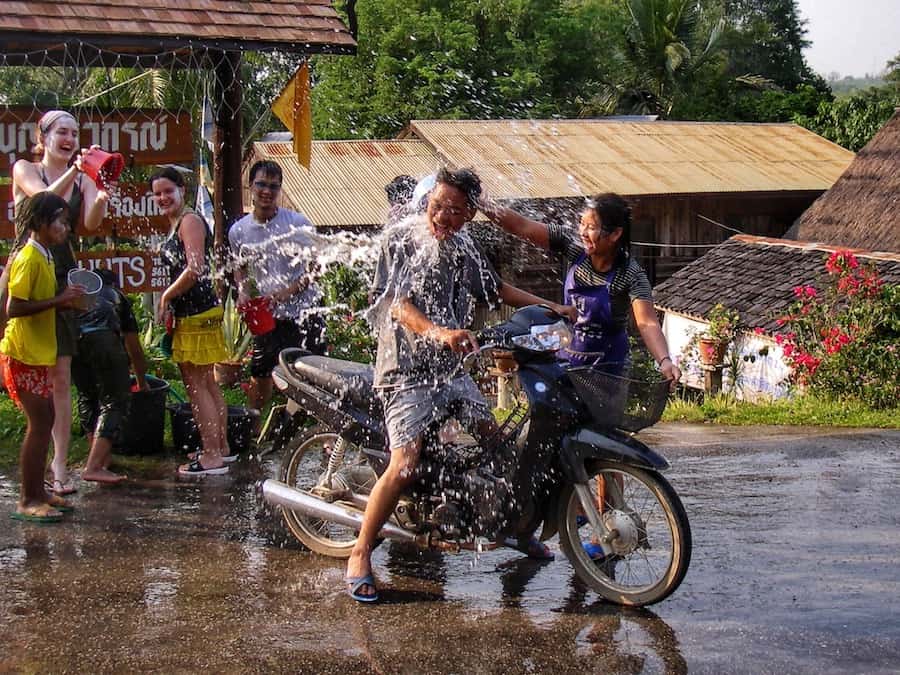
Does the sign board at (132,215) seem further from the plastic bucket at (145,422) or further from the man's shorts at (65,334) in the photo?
the man's shorts at (65,334)

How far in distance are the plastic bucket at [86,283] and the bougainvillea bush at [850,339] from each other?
8085 millimetres

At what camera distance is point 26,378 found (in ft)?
20.1

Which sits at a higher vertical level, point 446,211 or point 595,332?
point 446,211

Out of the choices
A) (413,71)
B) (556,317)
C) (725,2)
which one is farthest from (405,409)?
(725,2)

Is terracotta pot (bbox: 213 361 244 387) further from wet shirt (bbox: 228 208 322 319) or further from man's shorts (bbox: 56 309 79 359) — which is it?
man's shorts (bbox: 56 309 79 359)

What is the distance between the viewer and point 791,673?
4.08 meters

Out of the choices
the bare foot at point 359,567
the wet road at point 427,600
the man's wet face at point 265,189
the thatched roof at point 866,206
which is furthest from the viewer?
the thatched roof at point 866,206

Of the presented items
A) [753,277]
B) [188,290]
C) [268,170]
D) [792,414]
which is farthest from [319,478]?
[753,277]

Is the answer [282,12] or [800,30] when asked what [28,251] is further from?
[800,30]

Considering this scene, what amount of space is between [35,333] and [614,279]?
310 cm

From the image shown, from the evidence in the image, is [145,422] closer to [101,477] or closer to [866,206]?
[101,477]

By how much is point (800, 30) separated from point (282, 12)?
49550 millimetres

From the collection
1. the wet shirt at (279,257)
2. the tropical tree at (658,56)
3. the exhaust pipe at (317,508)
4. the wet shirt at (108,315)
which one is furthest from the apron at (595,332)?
the tropical tree at (658,56)

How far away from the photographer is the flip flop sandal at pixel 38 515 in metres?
6.19
